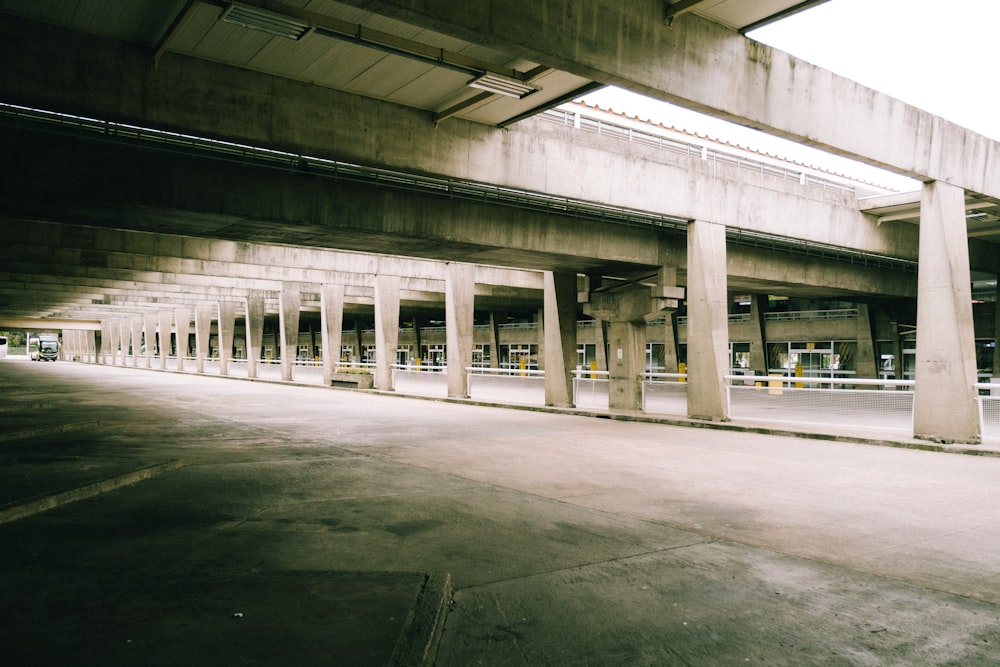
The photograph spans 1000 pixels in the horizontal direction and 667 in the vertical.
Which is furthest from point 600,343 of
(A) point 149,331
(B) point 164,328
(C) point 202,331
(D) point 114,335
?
(D) point 114,335

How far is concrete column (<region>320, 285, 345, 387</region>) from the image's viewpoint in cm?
3638

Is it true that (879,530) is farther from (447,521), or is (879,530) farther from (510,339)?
(510,339)

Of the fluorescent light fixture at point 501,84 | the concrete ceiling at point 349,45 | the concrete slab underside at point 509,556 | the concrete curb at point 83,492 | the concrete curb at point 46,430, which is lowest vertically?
the concrete slab underside at point 509,556

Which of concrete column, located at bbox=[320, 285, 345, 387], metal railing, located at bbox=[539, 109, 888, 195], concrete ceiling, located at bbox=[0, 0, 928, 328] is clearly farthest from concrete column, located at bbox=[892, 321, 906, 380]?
concrete ceiling, located at bbox=[0, 0, 928, 328]

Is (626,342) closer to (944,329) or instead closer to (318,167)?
(944,329)

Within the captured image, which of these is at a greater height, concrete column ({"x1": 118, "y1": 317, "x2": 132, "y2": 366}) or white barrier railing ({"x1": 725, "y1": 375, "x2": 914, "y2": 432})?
concrete column ({"x1": 118, "y1": 317, "x2": 132, "y2": 366})

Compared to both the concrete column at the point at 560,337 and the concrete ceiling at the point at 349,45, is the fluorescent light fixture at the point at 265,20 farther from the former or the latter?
the concrete column at the point at 560,337

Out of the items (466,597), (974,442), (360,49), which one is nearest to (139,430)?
(360,49)

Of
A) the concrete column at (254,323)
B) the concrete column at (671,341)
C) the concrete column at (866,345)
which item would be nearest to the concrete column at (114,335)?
the concrete column at (254,323)

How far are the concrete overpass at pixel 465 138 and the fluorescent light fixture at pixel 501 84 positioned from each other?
4 cm

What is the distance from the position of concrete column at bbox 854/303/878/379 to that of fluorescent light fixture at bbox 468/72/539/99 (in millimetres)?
34993

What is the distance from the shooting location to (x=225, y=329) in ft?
163

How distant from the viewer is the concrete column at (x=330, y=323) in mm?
36375

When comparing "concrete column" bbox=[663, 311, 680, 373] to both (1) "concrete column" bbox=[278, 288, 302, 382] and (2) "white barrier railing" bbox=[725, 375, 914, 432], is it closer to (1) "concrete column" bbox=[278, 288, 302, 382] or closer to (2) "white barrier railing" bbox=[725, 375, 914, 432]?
(1) "concrete column" bbox=[278, 288, 302, 382]
